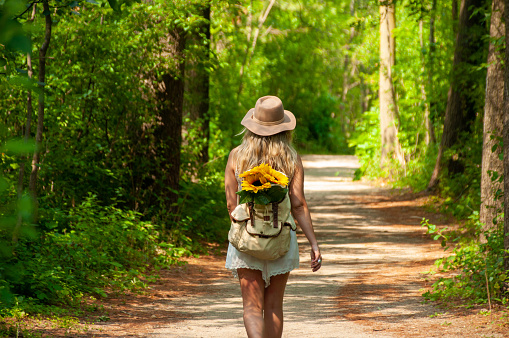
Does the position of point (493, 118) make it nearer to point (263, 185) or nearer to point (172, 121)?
point (172, 121)

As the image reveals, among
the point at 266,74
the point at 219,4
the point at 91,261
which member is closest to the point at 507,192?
the point at 91,261

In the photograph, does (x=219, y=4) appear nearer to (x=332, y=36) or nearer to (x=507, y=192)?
(x=507, y=192)

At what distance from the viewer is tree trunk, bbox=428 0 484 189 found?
15.6 meters

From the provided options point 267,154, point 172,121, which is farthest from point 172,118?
point 267,154

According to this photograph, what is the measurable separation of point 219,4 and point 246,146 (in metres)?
7.85

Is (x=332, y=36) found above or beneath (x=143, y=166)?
above

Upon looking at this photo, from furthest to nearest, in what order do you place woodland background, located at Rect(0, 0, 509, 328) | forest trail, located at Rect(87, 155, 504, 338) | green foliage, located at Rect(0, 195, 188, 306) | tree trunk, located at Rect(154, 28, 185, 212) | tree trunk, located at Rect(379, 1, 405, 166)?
tree trunk, located at Rect(379, 1, 405, 166) → tree trunk, located at Rect(154, 28, 185, 212) → woodland background, located at Rect(0, 0, 509, 328) → green foliage, located at Rect(0, 195, 188, 306) → forest trail, located at Rect(87, 155, 504, 338)

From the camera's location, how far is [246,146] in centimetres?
450

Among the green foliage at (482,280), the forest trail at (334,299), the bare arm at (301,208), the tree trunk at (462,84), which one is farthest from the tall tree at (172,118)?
the tree trunk at (462,84)

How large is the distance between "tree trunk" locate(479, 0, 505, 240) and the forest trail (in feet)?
4.68

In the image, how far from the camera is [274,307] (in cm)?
459

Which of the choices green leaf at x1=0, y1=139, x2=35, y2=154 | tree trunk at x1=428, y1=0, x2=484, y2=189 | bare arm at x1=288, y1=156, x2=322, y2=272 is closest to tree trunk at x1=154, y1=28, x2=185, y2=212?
bare arm at x1=288, y1=156, x2=322, y2=272

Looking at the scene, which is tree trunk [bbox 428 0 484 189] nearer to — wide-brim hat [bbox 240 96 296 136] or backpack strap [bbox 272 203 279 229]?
wide-brim hat [bbox 240 96 296 136]

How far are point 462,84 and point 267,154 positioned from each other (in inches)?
511
